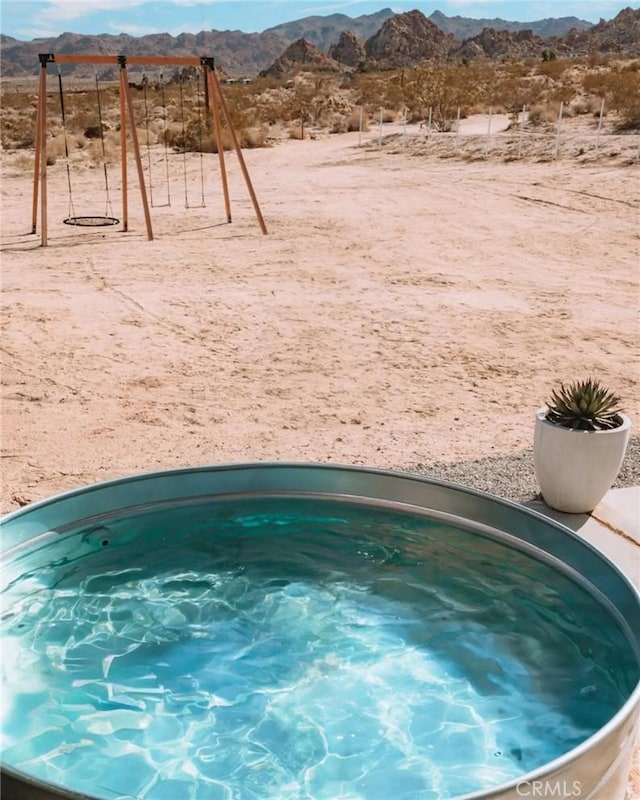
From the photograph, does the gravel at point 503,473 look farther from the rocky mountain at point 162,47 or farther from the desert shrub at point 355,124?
the rocky mountain at point 162,47

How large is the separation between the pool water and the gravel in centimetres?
83

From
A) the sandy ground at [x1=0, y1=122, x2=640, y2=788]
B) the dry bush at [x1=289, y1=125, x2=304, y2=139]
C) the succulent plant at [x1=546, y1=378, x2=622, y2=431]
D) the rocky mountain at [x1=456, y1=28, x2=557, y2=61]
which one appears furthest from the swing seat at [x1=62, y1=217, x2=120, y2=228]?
the rocky mountain at [x1=456, y1=28, x2=557, y2=61]

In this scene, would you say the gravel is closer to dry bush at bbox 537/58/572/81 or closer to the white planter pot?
the white planter pot

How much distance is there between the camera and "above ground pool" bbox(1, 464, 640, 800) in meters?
3.45

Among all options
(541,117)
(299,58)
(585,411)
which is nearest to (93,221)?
(585,411)

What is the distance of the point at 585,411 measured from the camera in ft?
16.3

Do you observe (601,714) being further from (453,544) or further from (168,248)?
(168,248)

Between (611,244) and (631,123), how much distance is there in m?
9.93

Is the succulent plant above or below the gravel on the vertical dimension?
above

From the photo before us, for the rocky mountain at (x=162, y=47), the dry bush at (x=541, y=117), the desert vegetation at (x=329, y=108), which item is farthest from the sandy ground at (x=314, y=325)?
the rocky mountain at (x=162, y=47)

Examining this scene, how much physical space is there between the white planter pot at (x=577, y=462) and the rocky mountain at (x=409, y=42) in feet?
295

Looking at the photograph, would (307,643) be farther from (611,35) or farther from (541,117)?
(611,35)

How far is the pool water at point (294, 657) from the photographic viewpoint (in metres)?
3.49

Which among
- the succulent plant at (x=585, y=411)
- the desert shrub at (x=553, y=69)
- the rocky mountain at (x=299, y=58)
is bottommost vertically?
the succulent plant at (x=585, y=411)
